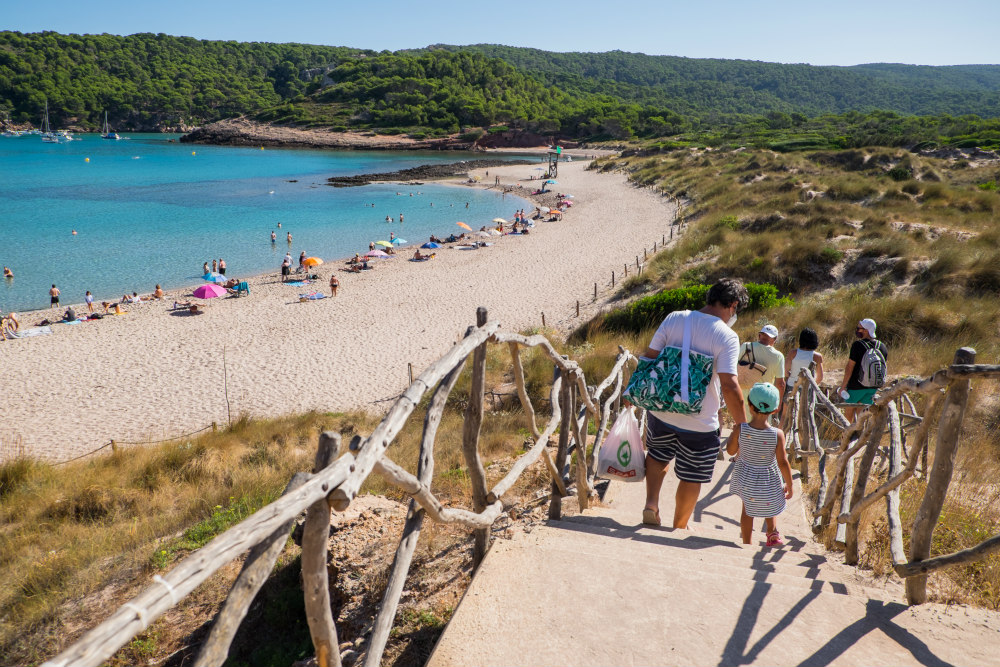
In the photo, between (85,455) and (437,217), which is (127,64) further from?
(85,455)

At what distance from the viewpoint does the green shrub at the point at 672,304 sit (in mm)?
12391

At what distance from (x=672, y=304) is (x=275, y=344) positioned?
1116cm

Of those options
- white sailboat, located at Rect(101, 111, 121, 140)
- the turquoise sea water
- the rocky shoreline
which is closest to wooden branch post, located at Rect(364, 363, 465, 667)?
the turquoise sea water

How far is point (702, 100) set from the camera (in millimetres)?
166625

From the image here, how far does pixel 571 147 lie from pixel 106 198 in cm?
6403

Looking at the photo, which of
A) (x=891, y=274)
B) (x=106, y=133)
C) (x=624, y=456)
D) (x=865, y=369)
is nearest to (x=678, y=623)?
(x=624, y=456)

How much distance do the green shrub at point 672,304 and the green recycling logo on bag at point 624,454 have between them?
28.3ft

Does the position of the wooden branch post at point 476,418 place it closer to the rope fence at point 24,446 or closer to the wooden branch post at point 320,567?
the wooden branch post at point 320,567

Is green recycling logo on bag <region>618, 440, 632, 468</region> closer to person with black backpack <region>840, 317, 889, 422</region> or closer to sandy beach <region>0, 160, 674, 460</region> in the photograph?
person with black backpack <region>840, 317, 889, 422</region>

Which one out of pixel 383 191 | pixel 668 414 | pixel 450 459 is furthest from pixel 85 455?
pixel 383 191

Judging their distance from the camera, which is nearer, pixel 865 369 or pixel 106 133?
pixel 865 369

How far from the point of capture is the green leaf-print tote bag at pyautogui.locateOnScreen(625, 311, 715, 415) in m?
3.48

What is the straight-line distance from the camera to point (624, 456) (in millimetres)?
4027

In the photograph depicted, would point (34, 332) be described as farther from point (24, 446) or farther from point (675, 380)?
point (675, 380)
